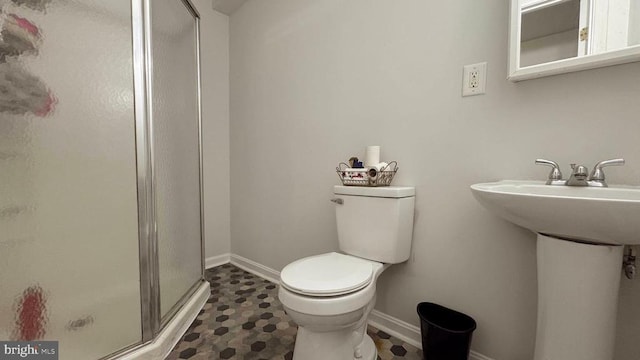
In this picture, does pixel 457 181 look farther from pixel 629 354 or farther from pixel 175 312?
pixel 175 312

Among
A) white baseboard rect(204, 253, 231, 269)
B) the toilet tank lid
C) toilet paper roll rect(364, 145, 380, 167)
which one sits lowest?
white baseboard rect(204, 253, 231, 269)

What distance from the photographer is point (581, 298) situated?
70 centimetres

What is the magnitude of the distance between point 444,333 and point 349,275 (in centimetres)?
41

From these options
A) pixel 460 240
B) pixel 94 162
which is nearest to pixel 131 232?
pixel 94 162

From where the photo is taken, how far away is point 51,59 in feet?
3.04

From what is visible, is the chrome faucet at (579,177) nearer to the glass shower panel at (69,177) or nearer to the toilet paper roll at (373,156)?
the toilet paper roll at (373,156)

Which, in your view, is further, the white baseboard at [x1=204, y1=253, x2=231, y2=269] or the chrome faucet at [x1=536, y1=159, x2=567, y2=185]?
the white baseboard at [x1=204, y1=253, x2=231, y2=269]

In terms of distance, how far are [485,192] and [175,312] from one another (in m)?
1.43

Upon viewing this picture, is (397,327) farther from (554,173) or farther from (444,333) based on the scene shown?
(554,173)

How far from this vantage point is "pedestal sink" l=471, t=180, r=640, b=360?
62 cm

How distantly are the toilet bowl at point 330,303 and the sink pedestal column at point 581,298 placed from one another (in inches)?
20.8

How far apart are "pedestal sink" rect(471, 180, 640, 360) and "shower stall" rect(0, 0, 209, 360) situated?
4.23 ft

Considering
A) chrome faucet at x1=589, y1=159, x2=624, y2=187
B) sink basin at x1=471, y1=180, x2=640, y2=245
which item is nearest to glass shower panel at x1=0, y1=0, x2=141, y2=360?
sink basin at x1=471, y1=180, x2=640, y2=245

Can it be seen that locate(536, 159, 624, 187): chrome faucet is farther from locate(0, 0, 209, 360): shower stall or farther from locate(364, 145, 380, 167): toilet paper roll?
locate(0, 0, 209, 360): shower stall
